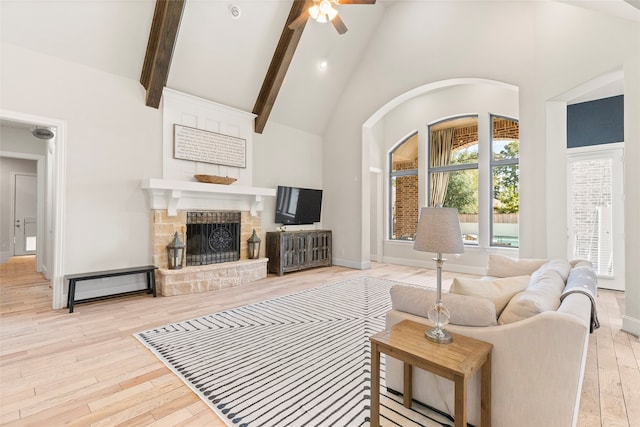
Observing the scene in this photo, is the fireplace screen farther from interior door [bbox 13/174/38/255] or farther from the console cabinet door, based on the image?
interior door [bbox 13/174/38/255]

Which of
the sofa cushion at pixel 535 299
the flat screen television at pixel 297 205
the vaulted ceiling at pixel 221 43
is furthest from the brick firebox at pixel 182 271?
the sofa cushion at pixel 535 299

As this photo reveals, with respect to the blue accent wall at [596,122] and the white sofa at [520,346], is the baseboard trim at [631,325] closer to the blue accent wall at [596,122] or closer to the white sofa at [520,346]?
the white sofa at [520,346]

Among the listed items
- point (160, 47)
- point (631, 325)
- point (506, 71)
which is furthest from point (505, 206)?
point (160, 47)

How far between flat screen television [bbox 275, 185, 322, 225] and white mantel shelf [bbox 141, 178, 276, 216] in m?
0.45

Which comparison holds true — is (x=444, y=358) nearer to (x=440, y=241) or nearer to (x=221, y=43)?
(x=440, y=241)

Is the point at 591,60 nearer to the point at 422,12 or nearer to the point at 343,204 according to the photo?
the point at 422,12

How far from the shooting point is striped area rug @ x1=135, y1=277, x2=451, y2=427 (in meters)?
1.77

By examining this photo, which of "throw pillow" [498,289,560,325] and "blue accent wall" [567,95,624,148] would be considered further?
"blue accent wall" [567,95,624,148]

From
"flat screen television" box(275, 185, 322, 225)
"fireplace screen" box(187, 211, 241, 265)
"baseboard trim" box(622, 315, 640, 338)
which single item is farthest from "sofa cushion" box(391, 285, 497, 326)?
"flat screen television" box(275, 185, 322, 225)

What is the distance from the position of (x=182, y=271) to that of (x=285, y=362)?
271cm

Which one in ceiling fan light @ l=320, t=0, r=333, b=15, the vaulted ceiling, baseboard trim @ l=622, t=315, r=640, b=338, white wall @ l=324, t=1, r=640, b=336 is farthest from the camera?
ceiling fan light @ l=320, t=0, r=333, b=15

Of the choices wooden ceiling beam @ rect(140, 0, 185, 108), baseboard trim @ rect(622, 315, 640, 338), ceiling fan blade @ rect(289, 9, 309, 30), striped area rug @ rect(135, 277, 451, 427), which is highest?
ceiling fan blade @ rect(289, 9, 309, 30)

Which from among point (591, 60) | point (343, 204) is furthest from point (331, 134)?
point (591, 60)

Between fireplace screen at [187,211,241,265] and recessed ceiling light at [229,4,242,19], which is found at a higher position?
recessed ceiling light at [229,4,242,19]
